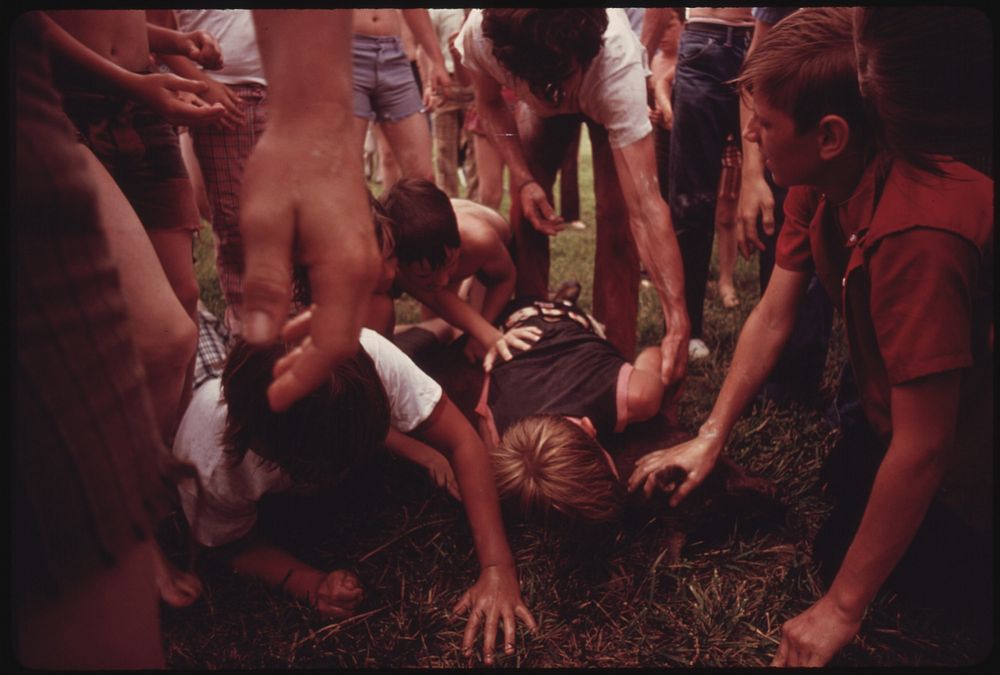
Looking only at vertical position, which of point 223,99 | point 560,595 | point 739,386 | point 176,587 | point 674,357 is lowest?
point 560,595

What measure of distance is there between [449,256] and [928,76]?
5.56 feet

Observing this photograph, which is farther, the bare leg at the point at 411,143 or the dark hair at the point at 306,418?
the bare leg at the point at 411,143

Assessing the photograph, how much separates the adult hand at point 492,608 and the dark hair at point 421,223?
46.8 inches

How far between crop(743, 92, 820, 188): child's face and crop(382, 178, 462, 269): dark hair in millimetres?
1222

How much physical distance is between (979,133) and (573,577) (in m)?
1.27

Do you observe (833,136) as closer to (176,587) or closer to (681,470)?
(681,470)

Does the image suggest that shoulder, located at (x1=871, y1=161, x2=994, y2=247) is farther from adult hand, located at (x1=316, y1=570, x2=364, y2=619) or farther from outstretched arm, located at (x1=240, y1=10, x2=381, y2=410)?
adult hand, located at (x1=316, y1=570, x2=364, y2=619)

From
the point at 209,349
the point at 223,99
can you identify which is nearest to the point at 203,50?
the point at 223,99

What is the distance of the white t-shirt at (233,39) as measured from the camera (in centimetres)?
266

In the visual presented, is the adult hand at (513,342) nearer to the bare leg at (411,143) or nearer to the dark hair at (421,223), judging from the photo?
the dark hair at (421,223)

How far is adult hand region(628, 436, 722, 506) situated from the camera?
184cm

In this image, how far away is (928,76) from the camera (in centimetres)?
116

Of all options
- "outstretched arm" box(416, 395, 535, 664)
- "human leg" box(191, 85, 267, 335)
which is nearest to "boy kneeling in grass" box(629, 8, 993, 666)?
"outstretched arm" box(416, 395, 535, 664)

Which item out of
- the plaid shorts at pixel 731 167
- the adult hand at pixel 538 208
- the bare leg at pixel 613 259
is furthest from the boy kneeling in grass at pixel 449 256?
the plaid shorts at pixel 731 167
